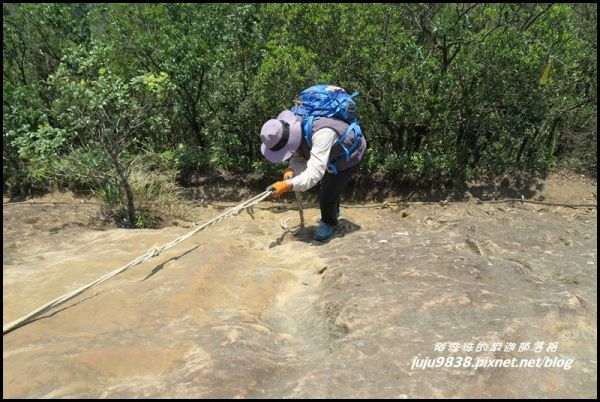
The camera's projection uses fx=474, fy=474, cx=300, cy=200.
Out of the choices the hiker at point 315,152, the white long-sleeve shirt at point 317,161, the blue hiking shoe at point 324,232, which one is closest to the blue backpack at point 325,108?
the hiker at point 315,152

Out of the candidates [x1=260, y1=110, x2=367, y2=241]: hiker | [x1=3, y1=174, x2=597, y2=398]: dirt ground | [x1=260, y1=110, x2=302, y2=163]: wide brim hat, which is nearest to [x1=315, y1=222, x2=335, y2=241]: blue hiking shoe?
[x1=260, y1=110, x2=367, y2=241]: hiker

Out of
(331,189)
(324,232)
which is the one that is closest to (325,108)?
(331,189)

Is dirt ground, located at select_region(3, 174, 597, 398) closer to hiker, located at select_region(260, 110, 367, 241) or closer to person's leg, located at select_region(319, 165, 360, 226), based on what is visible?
person's leg, located at select_region(319, 165, 360, 226)

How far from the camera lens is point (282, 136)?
14.1 feet

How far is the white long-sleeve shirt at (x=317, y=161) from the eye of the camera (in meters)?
4.12

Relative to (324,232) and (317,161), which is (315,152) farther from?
(324,232)

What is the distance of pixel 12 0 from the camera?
928 cm

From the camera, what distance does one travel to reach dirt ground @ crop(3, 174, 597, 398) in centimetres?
213

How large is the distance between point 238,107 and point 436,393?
6160 millimetres

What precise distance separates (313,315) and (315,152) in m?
1.64

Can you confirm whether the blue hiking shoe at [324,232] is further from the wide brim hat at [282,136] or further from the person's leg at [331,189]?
the wide brim hat at [282,136]

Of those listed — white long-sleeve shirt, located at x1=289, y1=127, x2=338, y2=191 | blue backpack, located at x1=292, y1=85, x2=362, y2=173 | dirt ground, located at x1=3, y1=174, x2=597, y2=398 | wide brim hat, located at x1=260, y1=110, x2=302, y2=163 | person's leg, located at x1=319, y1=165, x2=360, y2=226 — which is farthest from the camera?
person's leg, located at x1=319, y1=165, x2=360, y2=226

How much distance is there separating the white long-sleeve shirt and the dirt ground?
0.68 m

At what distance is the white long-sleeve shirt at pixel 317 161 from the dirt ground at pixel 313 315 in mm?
678
